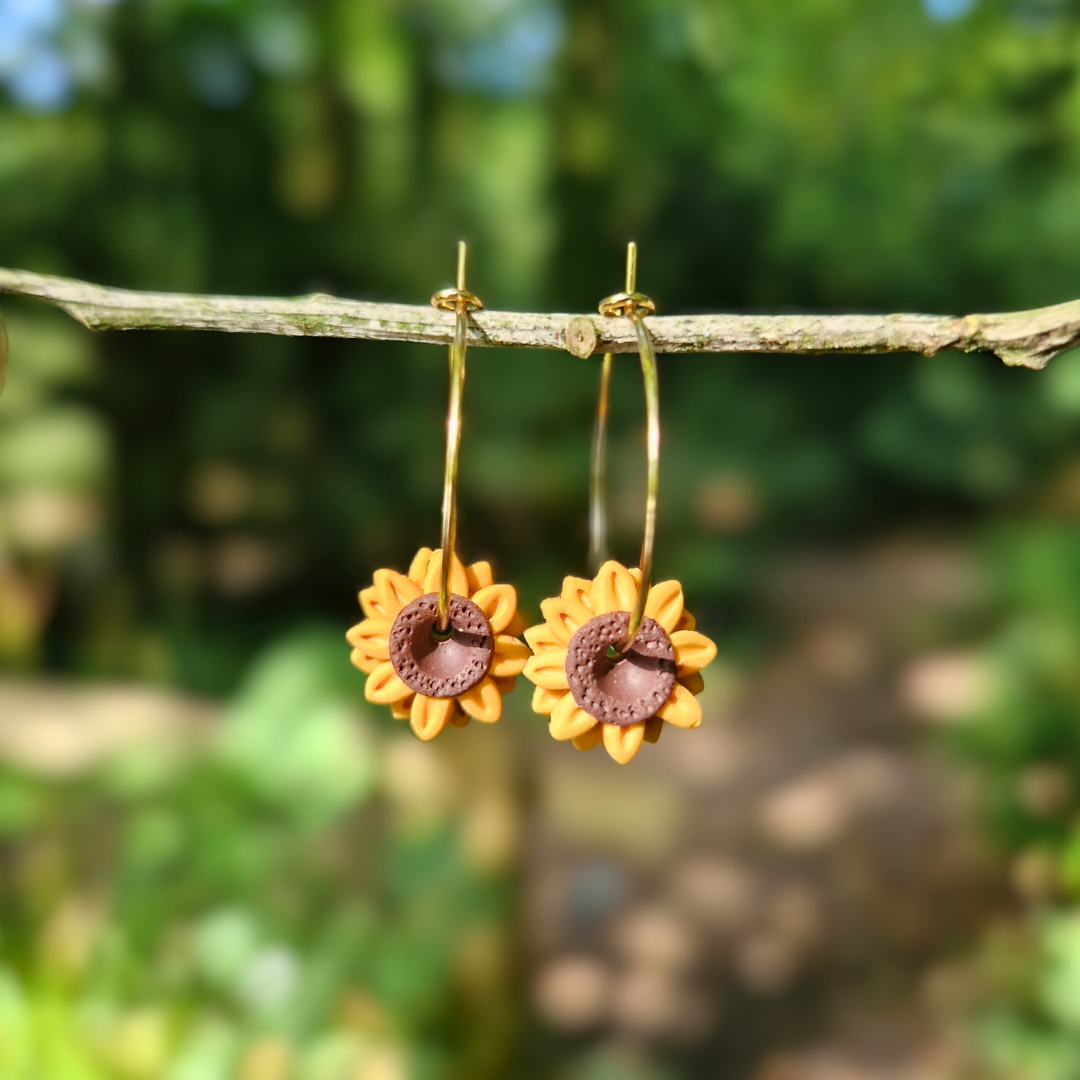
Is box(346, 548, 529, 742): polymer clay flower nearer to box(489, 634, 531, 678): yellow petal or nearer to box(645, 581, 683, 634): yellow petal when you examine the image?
box(489, 634, 531, 678): yellow petal

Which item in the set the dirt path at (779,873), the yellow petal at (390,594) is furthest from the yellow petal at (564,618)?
the dirt path at (779,873)

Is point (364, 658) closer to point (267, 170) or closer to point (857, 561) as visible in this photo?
point (267, 170)

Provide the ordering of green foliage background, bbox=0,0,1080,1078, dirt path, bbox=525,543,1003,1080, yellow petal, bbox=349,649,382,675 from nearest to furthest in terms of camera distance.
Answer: yellow petal, bbox=349,649,382,675
dirt path, bbox=525,543,1003,1080
green foliage background, bbox=0,0,1080,1078

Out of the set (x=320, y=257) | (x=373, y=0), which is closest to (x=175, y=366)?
(x=320, y=257)

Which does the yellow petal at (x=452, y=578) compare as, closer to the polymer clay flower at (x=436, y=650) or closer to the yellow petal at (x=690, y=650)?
the polymer clay flower at (x=436, y=650)

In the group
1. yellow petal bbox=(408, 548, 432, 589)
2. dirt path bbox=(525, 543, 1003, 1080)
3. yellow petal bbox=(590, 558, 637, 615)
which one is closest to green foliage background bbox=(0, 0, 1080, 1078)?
dirt path bbox=(525, 543, 1003, 1080)

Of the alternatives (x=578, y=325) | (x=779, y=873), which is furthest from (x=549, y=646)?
(x=779, y=873)

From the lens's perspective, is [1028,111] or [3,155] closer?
[3,155]

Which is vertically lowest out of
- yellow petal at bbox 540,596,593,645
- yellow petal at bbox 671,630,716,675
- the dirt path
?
the dirt path
